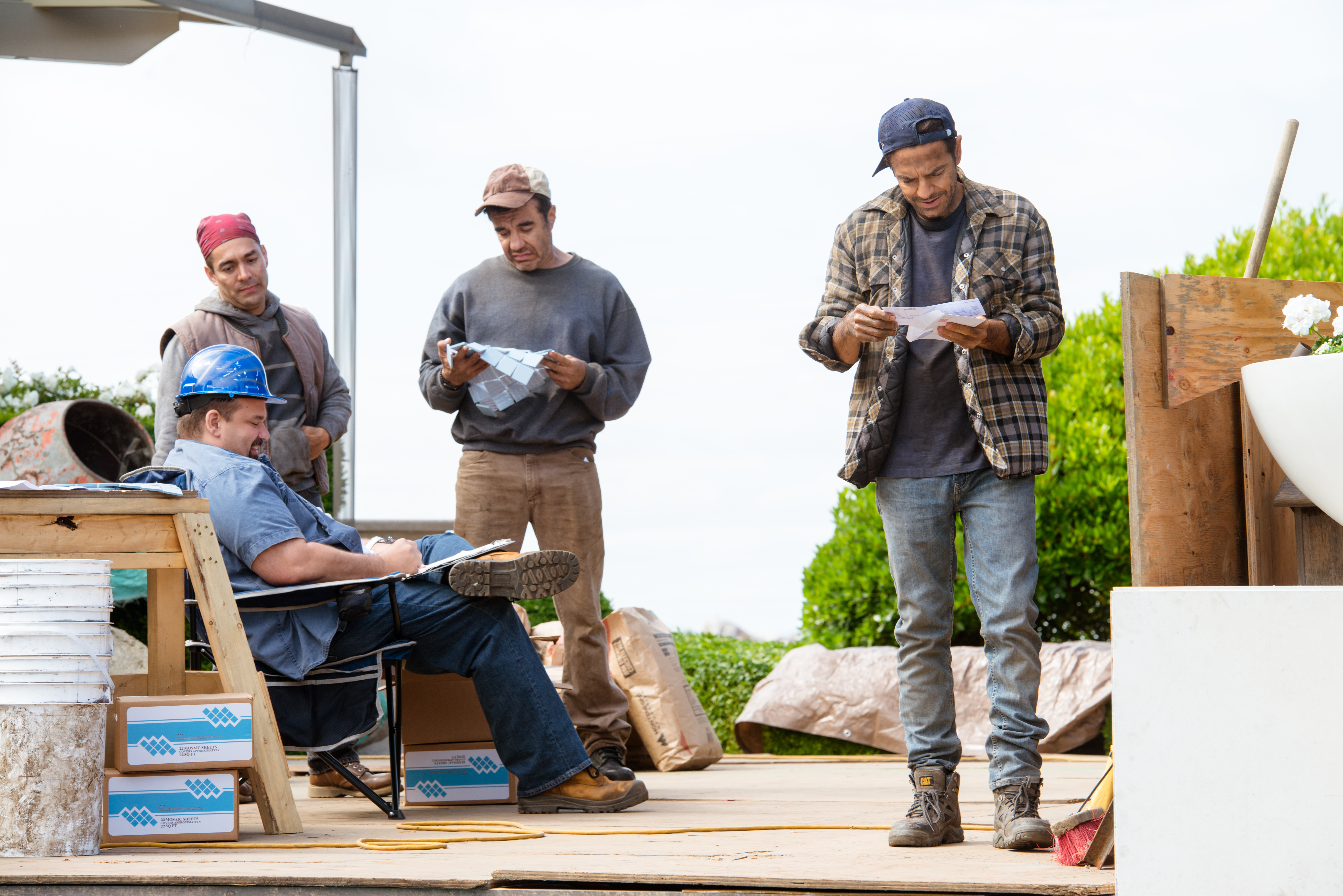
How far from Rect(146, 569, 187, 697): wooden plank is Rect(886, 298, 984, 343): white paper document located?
77.1 inches

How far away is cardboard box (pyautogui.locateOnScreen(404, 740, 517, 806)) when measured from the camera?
12.8 ft

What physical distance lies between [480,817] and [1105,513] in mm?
3856

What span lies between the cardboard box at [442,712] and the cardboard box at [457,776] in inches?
0.8

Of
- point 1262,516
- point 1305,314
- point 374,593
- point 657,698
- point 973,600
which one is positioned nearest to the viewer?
point 1305,314

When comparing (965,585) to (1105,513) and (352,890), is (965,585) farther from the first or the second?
(352,890)

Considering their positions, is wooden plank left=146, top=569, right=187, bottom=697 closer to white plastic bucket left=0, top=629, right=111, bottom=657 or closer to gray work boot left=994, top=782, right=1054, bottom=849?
white plastic bucket left=0, top=629, right=111, bottom=657

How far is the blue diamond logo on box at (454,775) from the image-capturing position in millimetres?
Result: 3912

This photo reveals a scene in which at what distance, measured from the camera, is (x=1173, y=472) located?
7.76 feet

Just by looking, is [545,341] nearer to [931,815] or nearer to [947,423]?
[947,423]

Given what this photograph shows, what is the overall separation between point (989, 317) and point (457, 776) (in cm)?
206

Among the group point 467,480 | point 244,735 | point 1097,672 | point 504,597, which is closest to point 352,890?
point 244,735

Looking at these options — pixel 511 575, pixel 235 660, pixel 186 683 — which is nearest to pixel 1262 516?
pixel 511 575

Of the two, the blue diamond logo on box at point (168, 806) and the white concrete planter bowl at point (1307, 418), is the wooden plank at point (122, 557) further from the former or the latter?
the white concrete planter bowl at point (1307, 418)

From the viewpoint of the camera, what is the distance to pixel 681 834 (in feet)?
10.2
